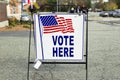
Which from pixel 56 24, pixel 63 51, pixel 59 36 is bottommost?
pixel 63 51

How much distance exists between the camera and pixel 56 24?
25.1 feet

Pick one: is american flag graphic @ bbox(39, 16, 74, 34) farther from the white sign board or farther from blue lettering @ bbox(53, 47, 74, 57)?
blue lettering @ bbox(53, 47, 74, 57)

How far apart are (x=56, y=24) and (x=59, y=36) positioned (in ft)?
0.92

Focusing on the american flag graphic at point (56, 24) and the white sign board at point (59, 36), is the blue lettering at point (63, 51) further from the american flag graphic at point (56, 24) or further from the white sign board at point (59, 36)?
the american flag graphic at point (56, 24)

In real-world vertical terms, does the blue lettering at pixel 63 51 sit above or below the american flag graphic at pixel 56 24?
below

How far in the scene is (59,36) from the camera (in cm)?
764

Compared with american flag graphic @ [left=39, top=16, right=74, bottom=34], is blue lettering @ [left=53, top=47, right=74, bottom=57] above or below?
below

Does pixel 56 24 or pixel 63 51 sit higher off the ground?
pixel 56 24

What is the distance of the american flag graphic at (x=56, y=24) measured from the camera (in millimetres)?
7613

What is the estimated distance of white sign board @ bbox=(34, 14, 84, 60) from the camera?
25.0 feet

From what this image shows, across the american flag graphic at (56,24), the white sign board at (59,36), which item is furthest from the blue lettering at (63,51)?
the american flag graphic at (56,24)

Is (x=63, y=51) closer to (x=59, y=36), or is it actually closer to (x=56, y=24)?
(x=59, y=36)

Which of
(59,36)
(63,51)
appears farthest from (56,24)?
(63,51)

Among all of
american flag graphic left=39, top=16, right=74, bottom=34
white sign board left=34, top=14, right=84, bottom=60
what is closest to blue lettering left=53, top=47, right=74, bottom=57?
white sign board left=34, top=14, right=84, bottom=60
